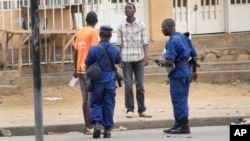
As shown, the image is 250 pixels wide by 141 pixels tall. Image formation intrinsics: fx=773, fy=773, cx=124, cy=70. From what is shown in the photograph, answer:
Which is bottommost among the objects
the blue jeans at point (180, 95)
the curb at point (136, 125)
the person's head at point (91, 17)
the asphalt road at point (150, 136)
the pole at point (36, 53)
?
the asphalt road at point (150, 136)

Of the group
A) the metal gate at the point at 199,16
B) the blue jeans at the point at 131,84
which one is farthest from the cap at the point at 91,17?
the metal gate at the point at 199,16

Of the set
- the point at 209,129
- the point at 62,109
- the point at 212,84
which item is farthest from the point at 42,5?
the point at 209,129

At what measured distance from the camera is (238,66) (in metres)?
17.7

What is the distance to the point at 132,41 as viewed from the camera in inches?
533

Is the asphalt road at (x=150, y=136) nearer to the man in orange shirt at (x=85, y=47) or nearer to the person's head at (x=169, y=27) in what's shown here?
the man in orange shirt at (x=85, y=47)

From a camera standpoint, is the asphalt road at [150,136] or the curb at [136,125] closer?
the asphalt road at [150,136]

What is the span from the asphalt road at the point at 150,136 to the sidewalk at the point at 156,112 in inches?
8.1

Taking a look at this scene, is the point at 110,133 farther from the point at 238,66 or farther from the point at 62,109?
the point at 238,66

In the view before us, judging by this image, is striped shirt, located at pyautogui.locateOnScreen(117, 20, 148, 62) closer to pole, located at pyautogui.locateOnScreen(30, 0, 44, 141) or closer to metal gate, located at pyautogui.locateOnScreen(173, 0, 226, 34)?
pole, located at pyautogui.locateOnScreen(30, 0, 44, 141)

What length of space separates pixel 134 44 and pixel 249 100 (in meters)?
3.24

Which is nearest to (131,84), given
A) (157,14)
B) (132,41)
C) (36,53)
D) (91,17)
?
(132,41)

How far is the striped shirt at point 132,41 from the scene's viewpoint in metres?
13.5

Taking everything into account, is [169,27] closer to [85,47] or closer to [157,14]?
[85,47]

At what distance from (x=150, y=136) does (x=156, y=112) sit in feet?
6.77
